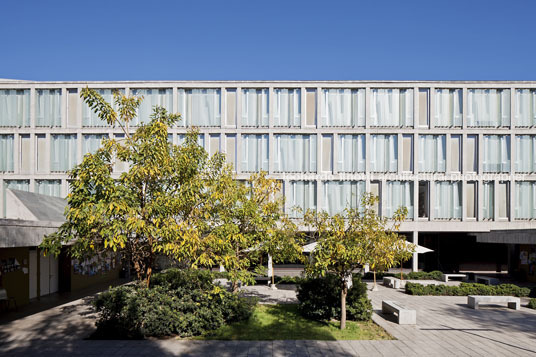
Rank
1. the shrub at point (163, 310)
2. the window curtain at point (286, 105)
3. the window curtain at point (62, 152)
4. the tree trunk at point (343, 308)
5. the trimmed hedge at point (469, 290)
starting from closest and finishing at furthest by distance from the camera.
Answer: the shrub at point (163, 310) → the tree trunk at point (343, 308) → the trimmed hedge at point (469, 290) → the window curtain at point (62, 152) → the window curtain at point (286, 105)

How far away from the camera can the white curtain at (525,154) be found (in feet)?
113

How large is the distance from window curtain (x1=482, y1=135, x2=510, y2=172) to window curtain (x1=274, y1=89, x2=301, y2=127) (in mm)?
15541

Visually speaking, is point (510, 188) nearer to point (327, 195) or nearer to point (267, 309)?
point (327, 195)

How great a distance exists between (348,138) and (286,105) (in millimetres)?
5793

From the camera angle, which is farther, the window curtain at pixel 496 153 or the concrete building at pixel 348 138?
the window curtain at pixel 496 153

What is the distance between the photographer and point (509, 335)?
13.4 metres

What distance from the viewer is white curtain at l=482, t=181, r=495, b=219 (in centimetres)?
3450

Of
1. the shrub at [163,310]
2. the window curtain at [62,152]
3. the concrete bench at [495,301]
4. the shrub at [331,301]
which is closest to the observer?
the shrub at [163,310]

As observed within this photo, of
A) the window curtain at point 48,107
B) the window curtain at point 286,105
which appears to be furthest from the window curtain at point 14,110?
the window curtain at point 286,105

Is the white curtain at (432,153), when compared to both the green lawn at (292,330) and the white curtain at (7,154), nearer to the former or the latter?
the green lawn at (292,330)

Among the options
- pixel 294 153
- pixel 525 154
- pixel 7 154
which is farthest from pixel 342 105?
pixel 7 154

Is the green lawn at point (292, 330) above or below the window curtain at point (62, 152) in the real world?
below

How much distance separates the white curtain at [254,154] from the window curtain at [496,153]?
703 inches

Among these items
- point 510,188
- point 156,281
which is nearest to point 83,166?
point 156,281
